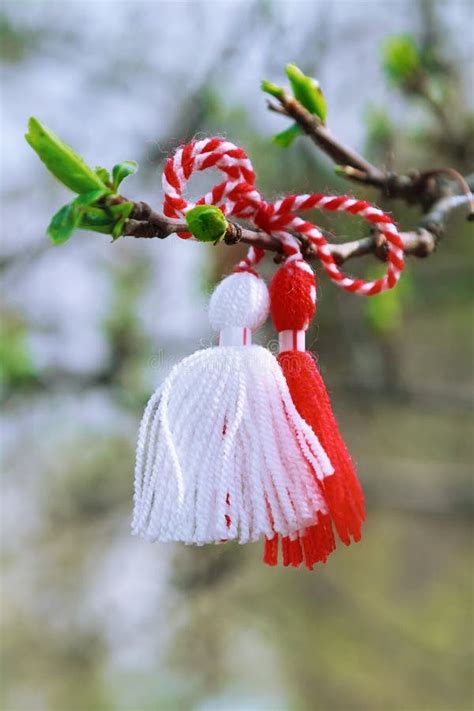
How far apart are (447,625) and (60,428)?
1464 mm

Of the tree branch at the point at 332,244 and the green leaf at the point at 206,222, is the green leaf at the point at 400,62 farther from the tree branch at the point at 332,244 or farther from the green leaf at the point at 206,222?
the green leaf at the point at 206,222

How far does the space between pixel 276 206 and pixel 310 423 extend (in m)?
0.13

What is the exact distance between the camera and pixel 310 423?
491 mm

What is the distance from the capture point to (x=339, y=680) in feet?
9.16

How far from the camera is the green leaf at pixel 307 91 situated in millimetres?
625

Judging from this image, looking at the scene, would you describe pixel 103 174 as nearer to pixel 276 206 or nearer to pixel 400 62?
pixel 276 206

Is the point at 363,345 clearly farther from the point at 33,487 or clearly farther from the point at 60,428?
the point at 33,487

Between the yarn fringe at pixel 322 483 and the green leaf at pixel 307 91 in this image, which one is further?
the green leaf at pixel 307 91

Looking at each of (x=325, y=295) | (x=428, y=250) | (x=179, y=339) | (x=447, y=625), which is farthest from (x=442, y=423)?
(x=428, y=250)

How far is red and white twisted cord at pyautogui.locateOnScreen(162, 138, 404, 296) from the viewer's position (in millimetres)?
469

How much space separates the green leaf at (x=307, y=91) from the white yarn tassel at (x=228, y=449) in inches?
7.6

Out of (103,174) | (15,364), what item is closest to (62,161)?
(103,174)

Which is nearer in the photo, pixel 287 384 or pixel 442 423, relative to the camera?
pixel 287 384

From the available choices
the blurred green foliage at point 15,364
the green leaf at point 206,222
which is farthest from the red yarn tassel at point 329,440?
the blurred green foliage at point 15,364
